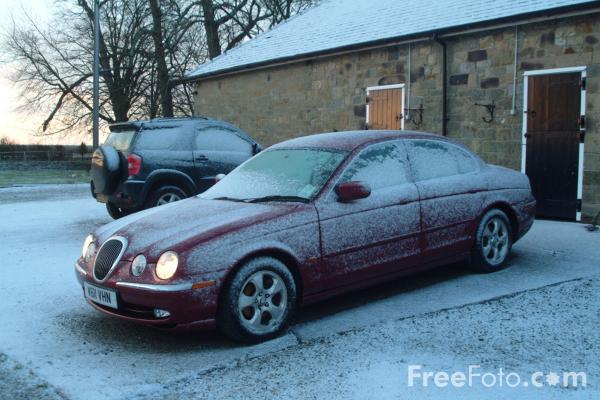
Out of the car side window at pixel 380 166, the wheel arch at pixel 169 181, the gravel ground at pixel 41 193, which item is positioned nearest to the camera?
the car side window at pixel 380 166

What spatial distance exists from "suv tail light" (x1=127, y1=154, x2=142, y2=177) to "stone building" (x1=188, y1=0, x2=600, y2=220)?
605 centimetres

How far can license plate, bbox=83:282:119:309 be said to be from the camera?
172 inches

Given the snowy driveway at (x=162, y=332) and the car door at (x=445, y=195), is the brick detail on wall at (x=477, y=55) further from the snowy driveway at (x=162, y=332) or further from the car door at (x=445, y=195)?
the car door at (x=445, y=195)

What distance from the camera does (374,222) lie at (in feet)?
16.8

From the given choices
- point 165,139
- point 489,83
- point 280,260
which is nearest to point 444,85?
point 489,83

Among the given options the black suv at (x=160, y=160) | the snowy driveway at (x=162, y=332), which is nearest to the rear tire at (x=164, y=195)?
the black suv at (x=160, y=160)

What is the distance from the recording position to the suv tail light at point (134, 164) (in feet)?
29.5

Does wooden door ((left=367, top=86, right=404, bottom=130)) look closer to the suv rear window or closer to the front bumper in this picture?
the suv rear window

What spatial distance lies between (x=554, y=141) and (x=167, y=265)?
7.92m

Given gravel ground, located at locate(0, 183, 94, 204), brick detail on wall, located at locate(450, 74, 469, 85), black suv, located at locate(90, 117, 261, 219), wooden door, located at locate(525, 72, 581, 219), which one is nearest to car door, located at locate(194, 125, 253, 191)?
black suv, located at locate(90, 117, 261, 219)

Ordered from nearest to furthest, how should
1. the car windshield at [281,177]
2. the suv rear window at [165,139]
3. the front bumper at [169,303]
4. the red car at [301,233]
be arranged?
the front bumper at [169,303]
the red car at [301,233]
the car windshield at [281,177]
the suv rear window at [165,139]

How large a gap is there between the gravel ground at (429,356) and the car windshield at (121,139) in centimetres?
591

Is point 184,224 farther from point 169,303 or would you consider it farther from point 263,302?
point 263,302

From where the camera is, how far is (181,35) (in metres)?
30.1
